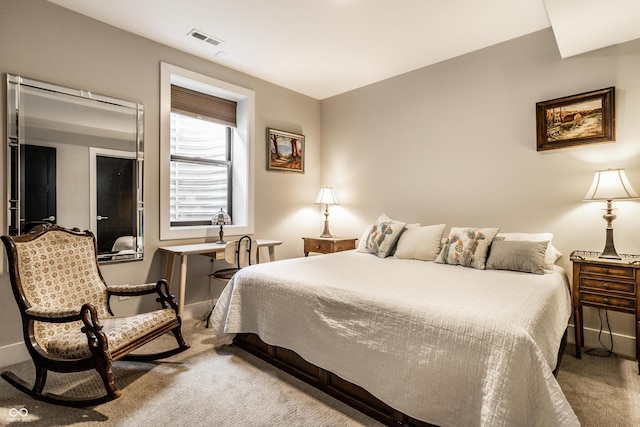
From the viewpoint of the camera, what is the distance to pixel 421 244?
3.05 m

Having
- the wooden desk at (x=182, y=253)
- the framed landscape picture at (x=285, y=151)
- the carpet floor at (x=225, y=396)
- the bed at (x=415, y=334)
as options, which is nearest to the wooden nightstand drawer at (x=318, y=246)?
the framed landscape picture at (x=285, y=151)

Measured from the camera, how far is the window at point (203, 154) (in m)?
3.25

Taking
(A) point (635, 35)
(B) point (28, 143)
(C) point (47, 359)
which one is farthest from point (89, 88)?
(A) point (635, 35)

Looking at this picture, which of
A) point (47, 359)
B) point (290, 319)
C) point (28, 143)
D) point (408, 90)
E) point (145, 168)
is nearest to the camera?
point (47, 359)

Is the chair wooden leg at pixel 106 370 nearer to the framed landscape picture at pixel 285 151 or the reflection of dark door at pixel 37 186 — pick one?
the reflection of dark door at pixel 37 186

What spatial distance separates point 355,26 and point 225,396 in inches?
118

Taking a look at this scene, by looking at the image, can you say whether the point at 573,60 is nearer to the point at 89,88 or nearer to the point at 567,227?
the point at 567,227

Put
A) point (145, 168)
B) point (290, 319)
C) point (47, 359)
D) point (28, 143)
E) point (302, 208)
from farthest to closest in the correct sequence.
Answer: point (302, 208), point (145, 168), point (28, 143), point (290, 319), point (47, 359)

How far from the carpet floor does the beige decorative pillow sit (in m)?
0.74

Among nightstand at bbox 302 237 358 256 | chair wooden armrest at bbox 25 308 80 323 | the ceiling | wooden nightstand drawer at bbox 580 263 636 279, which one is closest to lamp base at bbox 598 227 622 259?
wooden nightstand drawer at bbox 580 263 636 279

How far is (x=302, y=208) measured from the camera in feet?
15.0

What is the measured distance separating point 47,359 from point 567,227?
3.84 meters

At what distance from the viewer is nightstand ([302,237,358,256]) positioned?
13.2 ft

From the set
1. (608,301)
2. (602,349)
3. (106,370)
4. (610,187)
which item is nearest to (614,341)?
(602,349)
